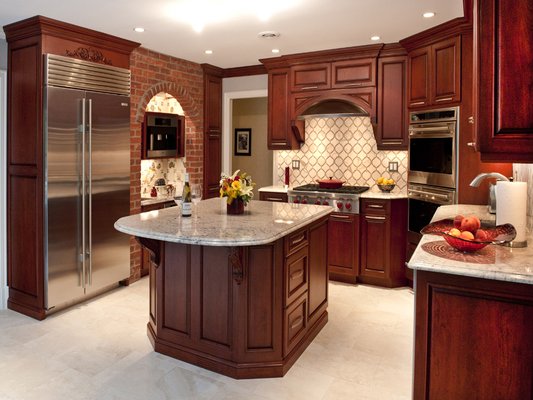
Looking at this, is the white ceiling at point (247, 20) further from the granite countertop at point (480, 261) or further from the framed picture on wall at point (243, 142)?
the framed picture on wall at point (243, 142)

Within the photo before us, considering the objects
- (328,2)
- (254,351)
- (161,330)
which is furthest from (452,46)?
(161,330)

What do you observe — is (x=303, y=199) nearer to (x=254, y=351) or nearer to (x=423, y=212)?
(x=423, y=212)

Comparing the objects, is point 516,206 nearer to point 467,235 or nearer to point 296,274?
point 467,235

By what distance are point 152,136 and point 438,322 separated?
158 inches

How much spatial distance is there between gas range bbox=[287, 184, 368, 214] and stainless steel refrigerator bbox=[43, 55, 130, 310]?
1.95 m

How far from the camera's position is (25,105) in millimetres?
3877

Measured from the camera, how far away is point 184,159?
5.65 m

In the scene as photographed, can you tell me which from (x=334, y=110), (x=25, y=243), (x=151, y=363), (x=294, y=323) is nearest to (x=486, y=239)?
(x=294, y=323)

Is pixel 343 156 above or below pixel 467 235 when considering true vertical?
above

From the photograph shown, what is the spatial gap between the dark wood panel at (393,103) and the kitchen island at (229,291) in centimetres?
219

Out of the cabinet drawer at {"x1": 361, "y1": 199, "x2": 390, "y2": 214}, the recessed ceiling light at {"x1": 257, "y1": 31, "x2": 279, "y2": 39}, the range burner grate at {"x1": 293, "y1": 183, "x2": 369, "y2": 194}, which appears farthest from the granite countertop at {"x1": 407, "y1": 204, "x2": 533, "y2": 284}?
the recessed ceiling light at {"x1": 257, "y1": 31, "x2": 279, "y2": 39}

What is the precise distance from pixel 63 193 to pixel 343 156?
10.7 ft

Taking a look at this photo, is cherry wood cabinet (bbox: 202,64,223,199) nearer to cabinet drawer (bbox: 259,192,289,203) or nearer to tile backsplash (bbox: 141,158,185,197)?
tile backsplash (bbox: 141,158,185,197)

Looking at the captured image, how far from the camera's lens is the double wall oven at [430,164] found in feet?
13.5
